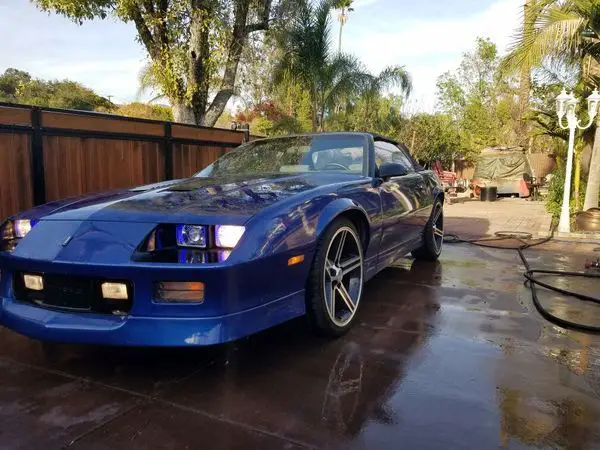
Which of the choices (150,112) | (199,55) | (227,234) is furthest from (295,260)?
(150,112)

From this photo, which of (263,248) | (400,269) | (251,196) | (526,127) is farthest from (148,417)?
(526,127)

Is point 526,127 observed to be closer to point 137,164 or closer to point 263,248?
point 137,164

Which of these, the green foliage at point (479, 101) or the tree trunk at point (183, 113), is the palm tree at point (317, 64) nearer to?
the tree trunk at point (183, 113)

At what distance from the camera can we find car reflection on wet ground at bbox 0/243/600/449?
2.05m

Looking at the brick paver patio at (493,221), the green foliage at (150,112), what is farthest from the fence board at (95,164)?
the green foliage at (150,112)

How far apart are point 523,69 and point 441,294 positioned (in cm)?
641

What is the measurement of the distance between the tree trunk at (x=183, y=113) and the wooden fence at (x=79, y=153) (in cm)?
201

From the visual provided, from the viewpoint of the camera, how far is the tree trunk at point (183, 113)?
9109mm

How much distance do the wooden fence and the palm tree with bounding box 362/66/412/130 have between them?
8.03m

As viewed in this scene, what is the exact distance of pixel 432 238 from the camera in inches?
222

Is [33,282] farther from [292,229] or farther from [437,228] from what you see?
[437,228]

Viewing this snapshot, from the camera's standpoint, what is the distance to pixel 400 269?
543cm

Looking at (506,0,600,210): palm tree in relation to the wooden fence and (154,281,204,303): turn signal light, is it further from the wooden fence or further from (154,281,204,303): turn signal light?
(154,281,204,303): turn signal light

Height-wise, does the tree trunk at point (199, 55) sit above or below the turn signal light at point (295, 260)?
above
